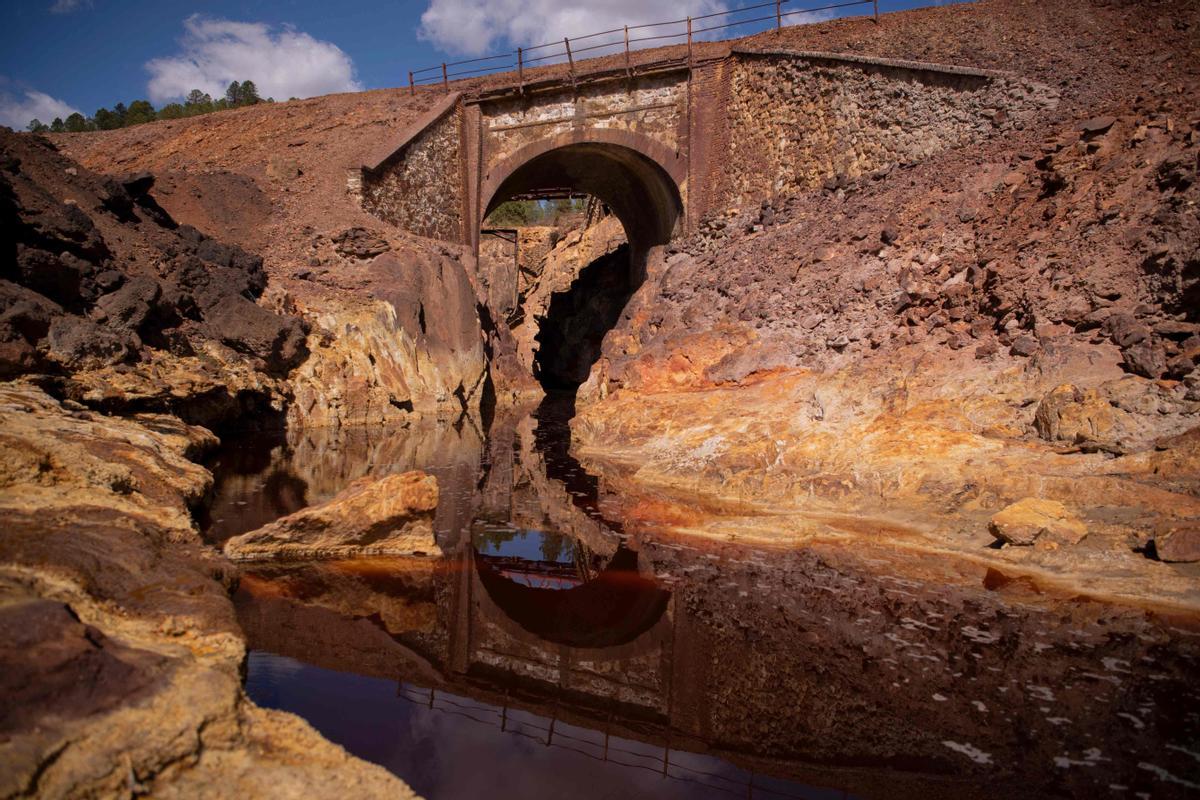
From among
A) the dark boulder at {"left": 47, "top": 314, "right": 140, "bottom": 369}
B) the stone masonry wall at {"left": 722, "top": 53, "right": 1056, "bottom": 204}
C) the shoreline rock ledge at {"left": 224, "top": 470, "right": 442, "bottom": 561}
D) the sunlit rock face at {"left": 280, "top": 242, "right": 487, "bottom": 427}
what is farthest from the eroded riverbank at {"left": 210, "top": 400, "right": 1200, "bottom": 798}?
the stone masonry wall at {"left": 722, "top": 53, "right": 1056, "bottom": 204}

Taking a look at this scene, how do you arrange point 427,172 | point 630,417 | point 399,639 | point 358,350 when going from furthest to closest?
point 427,172 < point 358,350 < point 630,417 < point 399,639

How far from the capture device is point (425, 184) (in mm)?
24281

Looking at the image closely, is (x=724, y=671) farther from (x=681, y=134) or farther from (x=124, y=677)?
(x=681, y=134)

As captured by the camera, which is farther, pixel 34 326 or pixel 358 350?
pixel 358 350

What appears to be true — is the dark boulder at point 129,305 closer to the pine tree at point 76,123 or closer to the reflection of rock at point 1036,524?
the reflection of rock at point 1036,524

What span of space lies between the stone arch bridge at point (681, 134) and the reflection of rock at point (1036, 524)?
398 inches

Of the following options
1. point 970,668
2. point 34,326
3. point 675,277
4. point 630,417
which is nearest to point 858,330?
point 630,417

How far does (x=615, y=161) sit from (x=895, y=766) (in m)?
23.5

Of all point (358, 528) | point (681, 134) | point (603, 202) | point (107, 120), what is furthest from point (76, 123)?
point (358, 528)

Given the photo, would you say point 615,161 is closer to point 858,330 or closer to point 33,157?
point 858,330

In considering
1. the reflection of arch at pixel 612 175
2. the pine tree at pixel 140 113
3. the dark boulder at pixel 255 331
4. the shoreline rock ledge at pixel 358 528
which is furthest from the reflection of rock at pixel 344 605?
the pine tree at pixel 140 113

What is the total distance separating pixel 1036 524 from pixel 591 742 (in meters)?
5.42

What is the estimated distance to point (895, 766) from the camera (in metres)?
4.19

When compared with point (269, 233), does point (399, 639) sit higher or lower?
lower
